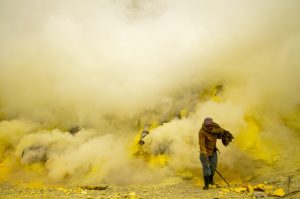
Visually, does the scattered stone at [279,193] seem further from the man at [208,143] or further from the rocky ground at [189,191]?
the man at [208,143]

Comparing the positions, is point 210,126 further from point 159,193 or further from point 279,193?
point 279,193

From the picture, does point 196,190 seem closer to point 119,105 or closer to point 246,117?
point 246,117

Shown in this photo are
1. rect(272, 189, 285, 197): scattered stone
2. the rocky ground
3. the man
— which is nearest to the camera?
rect(272, 189, 285, 197): scattered stone

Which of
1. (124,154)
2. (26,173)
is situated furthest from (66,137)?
(124,154)

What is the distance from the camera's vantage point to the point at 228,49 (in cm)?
1124

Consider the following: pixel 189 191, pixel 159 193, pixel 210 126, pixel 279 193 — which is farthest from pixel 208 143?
pixel 279 193

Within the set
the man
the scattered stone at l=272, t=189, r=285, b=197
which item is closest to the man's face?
the man

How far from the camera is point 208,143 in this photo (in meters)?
6.51

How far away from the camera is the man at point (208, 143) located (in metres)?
6.39

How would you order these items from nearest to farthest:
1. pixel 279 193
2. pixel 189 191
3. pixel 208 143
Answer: pixel 279 193 → pixel 189 191 → pixel 208 143

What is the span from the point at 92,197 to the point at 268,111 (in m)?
5.40

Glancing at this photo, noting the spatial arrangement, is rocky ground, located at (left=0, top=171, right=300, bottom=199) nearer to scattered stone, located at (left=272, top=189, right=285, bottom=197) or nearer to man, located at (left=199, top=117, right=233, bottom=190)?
scattered stone, located at (left=272, top=189, right=285, bottom=197)

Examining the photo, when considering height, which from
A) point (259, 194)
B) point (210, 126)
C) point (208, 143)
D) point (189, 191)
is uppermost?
point (210, 126)

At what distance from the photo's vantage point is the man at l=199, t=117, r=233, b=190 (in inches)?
252
